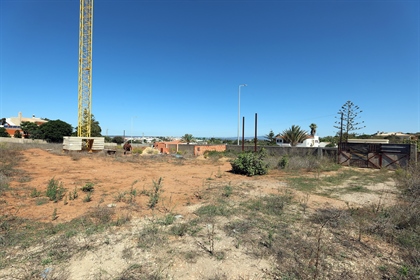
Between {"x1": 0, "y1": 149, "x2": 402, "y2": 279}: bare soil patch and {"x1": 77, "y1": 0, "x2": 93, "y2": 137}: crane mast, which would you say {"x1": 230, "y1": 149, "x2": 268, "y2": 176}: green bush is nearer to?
{"x1": 0, "y1": 149, "x2": 402, "y2": 279}: bare soil patch

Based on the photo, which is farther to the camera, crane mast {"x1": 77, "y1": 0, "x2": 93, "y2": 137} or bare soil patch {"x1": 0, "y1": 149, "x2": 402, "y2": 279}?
crane mast {"x1": 77, "y1": 0, "x2": 93, "y2": 137}

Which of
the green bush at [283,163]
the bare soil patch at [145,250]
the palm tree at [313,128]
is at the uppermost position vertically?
the palm tree at [313,128]

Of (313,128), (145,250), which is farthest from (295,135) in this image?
(145,250)

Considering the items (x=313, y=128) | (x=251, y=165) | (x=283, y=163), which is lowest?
(x=283, y=163)

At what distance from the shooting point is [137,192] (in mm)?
7766

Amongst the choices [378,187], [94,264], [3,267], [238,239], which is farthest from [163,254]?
[378,187]

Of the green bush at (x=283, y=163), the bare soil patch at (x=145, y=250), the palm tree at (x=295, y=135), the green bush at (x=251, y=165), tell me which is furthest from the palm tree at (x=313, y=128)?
the bare soil patch at (x=145, y=250)

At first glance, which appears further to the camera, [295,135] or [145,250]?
[295,135]

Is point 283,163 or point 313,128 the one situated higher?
point 313,128

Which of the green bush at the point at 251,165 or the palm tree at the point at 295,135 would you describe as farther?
the palm tree at the point at 295,135

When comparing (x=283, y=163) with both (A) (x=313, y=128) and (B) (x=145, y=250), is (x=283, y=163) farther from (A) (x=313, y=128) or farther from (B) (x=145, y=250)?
(A) (x=313, y=128)

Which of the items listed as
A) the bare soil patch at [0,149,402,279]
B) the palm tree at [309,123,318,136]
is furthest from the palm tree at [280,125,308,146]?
the bare soil patch at [0,149,402,279]

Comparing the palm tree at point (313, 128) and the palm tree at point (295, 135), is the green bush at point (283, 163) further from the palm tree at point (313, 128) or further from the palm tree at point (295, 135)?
the palm tree at point (313, 128)

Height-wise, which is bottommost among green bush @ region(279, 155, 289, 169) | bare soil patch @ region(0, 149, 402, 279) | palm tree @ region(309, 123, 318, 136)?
bare soil patch @ region(0, 149, 402, 279)
